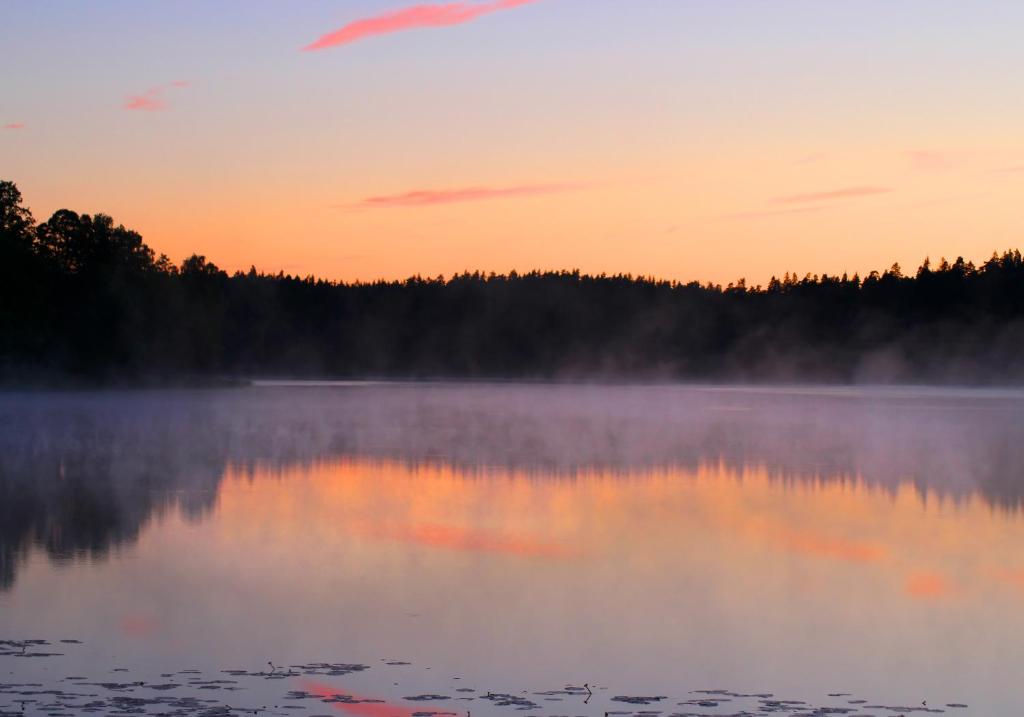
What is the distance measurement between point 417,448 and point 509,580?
535 inches

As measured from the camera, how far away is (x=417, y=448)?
24203 millimetres

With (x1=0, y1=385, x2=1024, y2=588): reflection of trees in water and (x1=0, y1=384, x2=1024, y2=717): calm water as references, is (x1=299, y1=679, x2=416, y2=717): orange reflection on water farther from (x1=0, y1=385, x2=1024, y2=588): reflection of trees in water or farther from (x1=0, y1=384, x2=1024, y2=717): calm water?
(x1=0, y1=385, x2=1024, y2=588): reflection of trees in water

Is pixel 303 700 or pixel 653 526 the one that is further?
pixel 653 526

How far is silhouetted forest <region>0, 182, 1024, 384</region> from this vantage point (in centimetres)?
6588

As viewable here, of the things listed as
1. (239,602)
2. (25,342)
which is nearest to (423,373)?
(25,342)

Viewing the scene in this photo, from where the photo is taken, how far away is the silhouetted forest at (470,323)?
65875mm

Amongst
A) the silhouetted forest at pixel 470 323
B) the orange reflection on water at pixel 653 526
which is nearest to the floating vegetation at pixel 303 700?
the orange reflection on water at pixel 653 526

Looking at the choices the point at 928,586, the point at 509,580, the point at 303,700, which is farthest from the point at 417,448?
the point at 303,700

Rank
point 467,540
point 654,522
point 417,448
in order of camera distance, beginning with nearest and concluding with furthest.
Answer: point 467,540 → point 654,522 → point 417,448

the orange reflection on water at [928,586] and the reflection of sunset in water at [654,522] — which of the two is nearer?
the orange reflection on water at [928,586]

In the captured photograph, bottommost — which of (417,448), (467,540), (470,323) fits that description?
(467,540)

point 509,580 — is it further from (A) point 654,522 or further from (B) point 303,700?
(B) point 303,700

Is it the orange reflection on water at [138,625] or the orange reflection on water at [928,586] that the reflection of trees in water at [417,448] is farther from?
the orange reflection on water at [928,586]

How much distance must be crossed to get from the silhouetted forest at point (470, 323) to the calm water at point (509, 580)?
4549 centimetres
